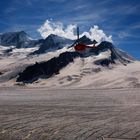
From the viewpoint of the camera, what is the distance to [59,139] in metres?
29.9

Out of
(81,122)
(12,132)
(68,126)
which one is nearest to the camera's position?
(12,132)

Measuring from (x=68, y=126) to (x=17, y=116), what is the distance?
980cm

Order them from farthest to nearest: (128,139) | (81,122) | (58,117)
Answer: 1. (58,117)
2. (81,122)
3. (128,139)

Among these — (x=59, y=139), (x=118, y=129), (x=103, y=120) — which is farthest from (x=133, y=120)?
(x=59, y=139)

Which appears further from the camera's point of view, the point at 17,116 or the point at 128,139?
the point at 17,116

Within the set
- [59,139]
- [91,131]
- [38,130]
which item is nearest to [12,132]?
[38,130]

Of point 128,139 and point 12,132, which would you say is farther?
point 12,132

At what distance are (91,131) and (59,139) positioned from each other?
415 centimetres

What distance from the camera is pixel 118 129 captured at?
3353 centimetres

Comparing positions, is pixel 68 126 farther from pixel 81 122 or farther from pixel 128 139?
pixel 128 139

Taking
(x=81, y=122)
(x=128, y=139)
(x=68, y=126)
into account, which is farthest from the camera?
(x=81, y=122)

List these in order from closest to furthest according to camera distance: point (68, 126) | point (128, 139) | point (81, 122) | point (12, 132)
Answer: point (128, 139) → point (12, 132) → point (68, 126) → point (81, 122)

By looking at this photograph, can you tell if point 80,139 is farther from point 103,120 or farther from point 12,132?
point 103,120

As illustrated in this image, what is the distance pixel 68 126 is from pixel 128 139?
8.04 m
